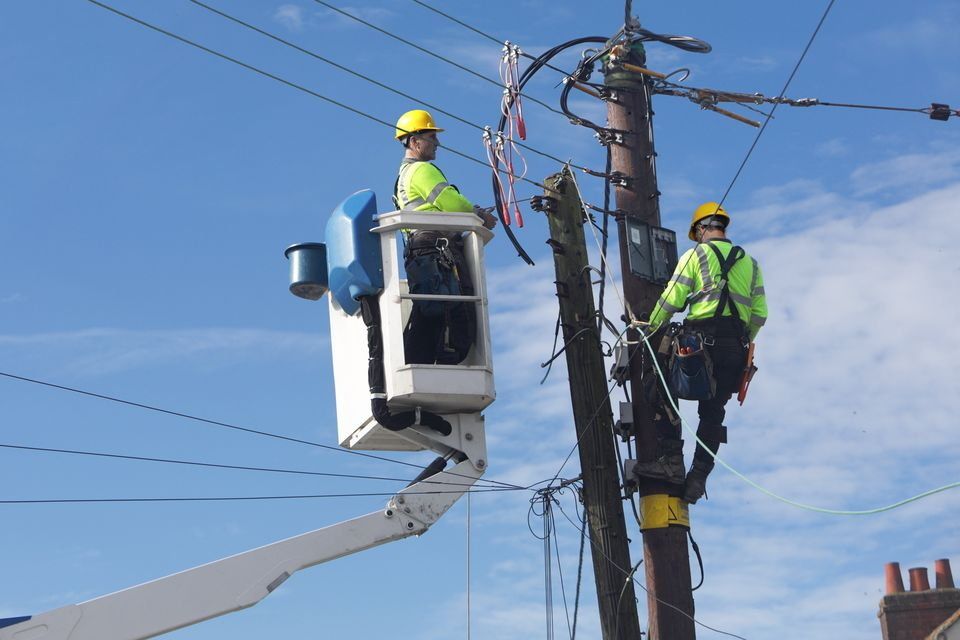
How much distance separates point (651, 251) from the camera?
1085 cm

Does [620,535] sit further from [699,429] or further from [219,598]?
[219,598]

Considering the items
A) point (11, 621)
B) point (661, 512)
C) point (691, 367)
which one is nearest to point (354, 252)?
A: point (691, 367)

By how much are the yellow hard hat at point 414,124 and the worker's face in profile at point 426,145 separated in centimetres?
4

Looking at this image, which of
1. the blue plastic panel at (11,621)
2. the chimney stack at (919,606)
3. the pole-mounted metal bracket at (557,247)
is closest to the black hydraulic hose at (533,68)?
the pole-mounted metal bracket at (557,247)

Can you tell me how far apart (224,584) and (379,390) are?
1.58m

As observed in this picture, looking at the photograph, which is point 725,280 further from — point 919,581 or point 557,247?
point 919,581

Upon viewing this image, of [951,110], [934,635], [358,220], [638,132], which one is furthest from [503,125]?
[934,635]

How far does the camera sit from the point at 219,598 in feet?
28.2

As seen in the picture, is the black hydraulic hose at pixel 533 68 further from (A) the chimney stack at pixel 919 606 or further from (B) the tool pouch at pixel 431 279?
(A) the chimney stack at pixel 919 606

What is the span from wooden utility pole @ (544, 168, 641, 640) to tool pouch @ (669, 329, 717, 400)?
61 cm

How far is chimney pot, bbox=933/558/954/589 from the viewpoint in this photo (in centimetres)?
1836

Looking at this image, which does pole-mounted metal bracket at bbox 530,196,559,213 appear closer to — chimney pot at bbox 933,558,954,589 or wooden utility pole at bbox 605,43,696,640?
wooden utility pole at bbox 605,43,696,640

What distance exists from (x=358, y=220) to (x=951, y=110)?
15.6ft

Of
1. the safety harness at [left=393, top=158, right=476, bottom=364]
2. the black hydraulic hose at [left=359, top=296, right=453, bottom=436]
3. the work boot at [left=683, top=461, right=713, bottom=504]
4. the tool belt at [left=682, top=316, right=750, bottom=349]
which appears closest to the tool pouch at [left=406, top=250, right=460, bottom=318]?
the safety harness at [left=393, top=158, right=476, bottom=364]
